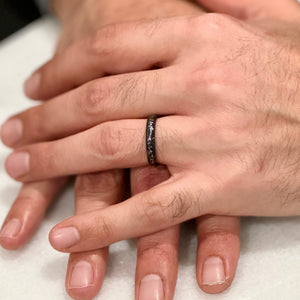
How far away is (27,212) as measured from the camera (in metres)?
0.78

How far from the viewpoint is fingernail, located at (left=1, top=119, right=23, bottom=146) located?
894 mm

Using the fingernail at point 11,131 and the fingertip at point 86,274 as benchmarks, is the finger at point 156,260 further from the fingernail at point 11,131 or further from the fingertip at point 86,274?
the fingernail at point 11,131

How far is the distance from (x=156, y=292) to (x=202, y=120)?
29 cm

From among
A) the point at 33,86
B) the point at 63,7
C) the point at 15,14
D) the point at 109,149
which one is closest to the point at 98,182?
the point at 109,149

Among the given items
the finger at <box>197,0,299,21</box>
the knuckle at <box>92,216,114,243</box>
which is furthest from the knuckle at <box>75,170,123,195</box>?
the finger at <box>197,0,299,21</box>

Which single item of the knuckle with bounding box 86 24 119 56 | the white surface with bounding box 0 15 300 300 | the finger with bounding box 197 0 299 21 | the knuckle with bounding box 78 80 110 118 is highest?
the knuckle with bounding box 86 24 119 56

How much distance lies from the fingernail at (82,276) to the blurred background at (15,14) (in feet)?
2.88

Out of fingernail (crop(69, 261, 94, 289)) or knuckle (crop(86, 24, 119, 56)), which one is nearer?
fingernail (crop(69, 261, 94, 289))

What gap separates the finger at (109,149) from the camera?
2.37ft

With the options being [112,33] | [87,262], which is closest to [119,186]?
[87,262]

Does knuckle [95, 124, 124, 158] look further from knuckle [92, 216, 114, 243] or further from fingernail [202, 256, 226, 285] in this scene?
fingernail [202, 256, 226, 285]

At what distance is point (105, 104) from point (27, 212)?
0.25 metres

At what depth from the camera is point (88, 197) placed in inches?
31.0

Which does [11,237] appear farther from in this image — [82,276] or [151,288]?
[151,288]
